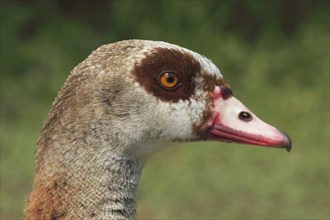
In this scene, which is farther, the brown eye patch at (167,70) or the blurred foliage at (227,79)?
the blurred foliage at (227,79)

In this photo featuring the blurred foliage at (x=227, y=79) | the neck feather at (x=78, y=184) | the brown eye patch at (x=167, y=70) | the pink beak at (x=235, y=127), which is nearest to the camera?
the neck feather at (x=78, y=184)

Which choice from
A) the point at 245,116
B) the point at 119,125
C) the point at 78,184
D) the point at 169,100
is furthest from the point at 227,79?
the point at 78,184

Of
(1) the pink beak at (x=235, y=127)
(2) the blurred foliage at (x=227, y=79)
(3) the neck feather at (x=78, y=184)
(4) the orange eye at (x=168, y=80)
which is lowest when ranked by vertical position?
(3) the neck feather at (x=78, y=184)

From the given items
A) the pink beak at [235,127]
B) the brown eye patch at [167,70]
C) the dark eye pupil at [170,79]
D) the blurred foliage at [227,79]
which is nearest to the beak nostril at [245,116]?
the pink beak at [235,127]

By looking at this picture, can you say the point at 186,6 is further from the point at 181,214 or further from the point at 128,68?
the point at 128,68

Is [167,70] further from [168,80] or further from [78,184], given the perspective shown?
[78,184]

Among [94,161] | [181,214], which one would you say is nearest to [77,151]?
[94,161]

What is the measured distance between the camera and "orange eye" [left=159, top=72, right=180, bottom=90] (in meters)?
4.12

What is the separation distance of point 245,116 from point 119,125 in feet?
1.84

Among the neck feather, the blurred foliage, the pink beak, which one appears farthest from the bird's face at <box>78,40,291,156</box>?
the blurred foliage

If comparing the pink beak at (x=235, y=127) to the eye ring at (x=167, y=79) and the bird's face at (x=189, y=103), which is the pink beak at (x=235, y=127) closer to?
the bird's face at (x=189, y=103)

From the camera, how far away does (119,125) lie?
405 cm

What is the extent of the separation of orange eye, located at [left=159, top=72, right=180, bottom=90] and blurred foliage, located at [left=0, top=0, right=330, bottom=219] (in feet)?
10.4

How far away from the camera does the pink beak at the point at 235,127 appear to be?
424cm
